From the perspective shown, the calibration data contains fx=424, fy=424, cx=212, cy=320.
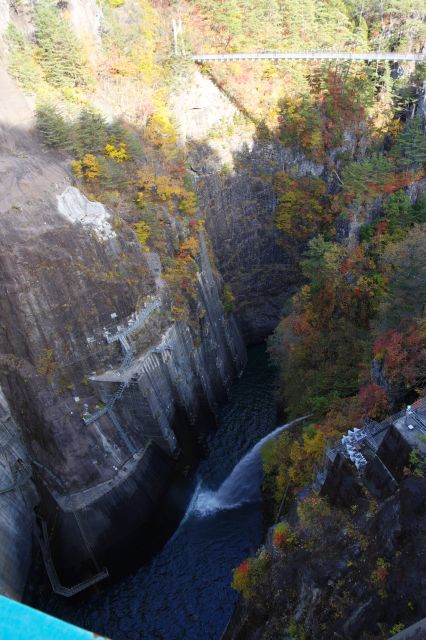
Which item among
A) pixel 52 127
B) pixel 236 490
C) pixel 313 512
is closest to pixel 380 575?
pixel 313 512


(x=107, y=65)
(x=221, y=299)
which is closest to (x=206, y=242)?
(x=221, y=299)

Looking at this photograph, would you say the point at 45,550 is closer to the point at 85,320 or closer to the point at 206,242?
the point at 85,320

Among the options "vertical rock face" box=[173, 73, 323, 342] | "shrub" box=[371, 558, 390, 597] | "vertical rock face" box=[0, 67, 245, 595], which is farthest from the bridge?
"shrub" box=[371, 558, 390, 597]

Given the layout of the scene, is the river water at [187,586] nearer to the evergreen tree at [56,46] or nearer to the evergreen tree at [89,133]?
the evergreen tree at [89,133]

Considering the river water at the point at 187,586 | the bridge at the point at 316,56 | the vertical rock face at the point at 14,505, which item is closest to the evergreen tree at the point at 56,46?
the bridge at the point at 316,56

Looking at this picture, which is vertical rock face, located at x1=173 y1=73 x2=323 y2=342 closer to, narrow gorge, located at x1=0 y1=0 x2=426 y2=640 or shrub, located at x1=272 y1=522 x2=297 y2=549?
narrow gorge, located at x1=0 y1=0 x2=426 y2=640

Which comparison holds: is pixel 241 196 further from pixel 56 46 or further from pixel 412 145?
pixel 56 46
